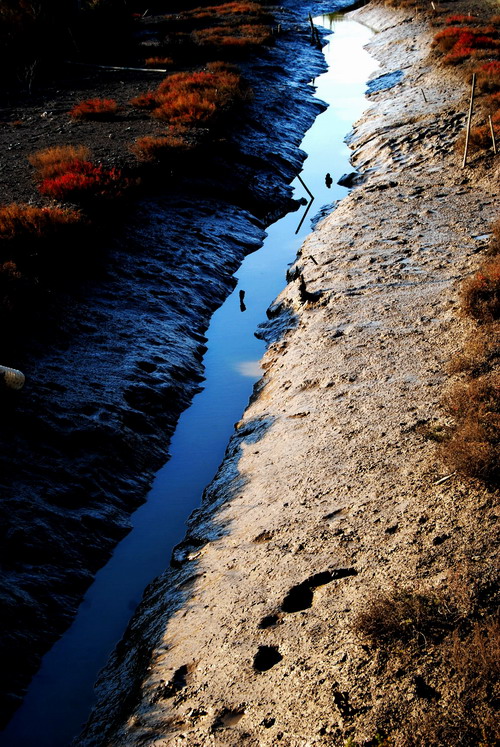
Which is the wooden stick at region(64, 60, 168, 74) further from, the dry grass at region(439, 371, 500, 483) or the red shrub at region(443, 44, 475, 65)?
the dry grass at region(439, 371, 500, 483)

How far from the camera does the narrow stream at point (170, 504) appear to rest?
6.56 metres

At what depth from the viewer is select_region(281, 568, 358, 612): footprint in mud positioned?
591 centimetres

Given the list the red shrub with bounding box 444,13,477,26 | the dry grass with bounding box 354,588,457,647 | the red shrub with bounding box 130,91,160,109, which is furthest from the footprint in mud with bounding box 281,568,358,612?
the red shrub with bounding box 444,13,477,26

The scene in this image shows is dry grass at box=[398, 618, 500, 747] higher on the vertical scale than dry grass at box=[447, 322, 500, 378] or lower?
higher

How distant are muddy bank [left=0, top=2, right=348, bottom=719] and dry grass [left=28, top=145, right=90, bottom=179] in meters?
2.24

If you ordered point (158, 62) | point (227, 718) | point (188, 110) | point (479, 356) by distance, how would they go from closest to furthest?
point (227, 718) → point (479, 356) → point (188, 110) → point (158, 62)

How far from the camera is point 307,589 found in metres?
6.03

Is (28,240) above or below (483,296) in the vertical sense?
above

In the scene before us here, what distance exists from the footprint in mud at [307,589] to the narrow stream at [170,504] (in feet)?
8.07

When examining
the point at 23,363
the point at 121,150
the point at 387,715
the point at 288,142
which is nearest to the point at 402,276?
the point at 23,363

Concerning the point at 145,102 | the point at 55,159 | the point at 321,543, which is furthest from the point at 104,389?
the point at 145,102

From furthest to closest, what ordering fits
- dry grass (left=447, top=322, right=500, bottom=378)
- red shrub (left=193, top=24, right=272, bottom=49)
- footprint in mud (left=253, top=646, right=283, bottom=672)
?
red shrub (left=193, top=24, right=272, bottom=49), dry grass (left=447, top=322, right=500, bottom=378), footprint in mud (left=253, top=646, right=283, bottom=672)

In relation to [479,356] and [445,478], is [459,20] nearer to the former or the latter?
[479,356]

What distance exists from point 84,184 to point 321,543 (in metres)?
11.8
